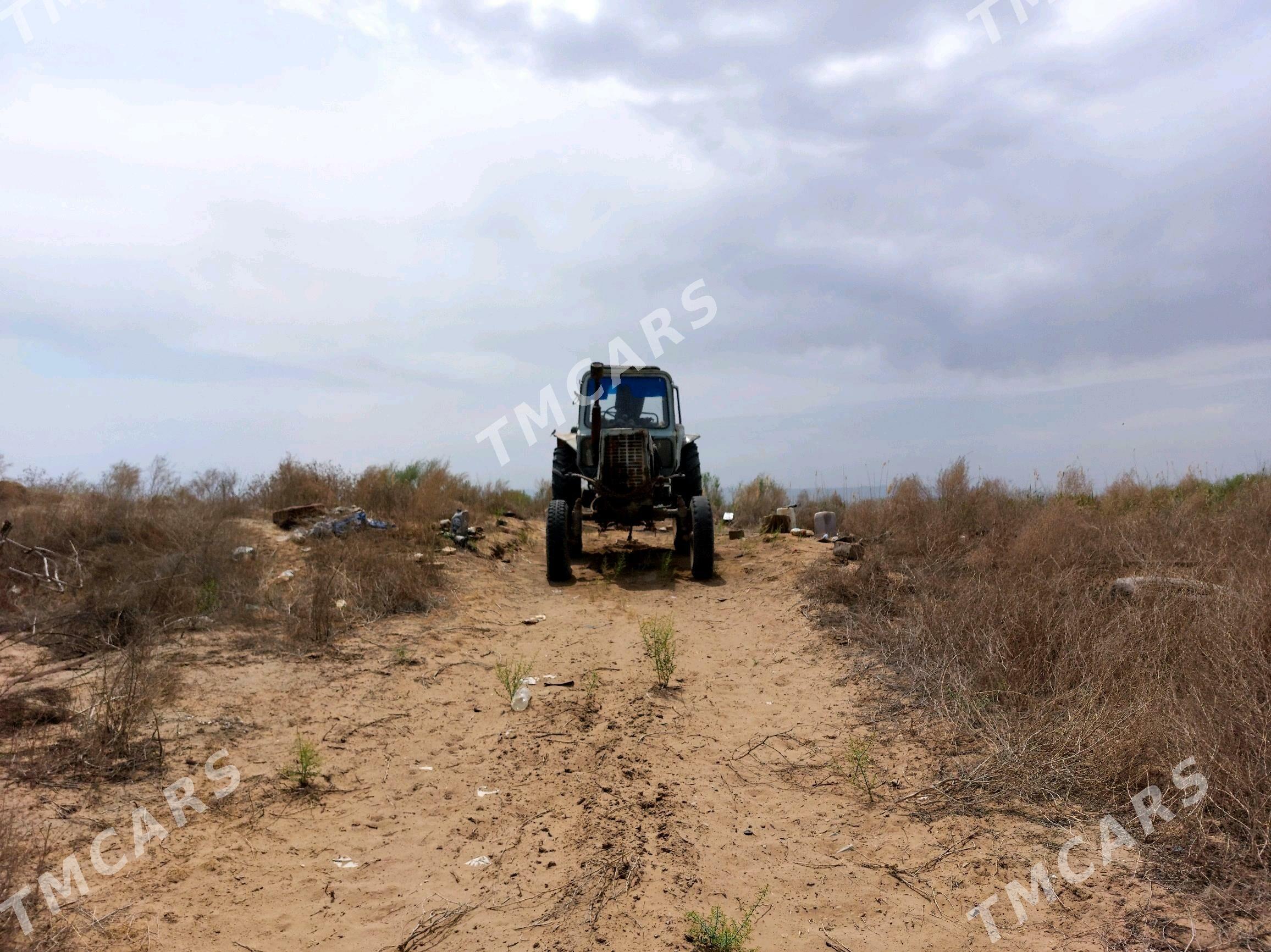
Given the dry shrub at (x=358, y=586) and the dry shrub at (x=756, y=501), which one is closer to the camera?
the dry shrub at (x=358, y=586)

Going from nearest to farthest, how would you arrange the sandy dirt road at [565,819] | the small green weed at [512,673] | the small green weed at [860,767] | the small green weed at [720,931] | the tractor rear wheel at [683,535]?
the small green weed at [720,931] < the sandy dirt road at [565,819] < the small green weed at [860,767] < the small green weed at [512,673] < the tractor rear wheel at [683,535]

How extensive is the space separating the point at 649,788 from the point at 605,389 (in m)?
6.61

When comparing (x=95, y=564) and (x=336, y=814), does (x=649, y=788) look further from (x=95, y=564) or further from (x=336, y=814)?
(x=95, y=564)

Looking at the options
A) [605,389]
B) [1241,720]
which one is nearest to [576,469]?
[605,389]

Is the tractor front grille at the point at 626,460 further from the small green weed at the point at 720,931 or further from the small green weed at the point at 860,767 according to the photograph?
the small green weed at the point at 720,931

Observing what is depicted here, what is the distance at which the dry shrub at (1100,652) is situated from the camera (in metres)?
2.68

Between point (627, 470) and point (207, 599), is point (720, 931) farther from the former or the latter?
point (627, 470)

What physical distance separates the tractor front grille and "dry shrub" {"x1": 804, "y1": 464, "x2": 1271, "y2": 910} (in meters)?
2.65

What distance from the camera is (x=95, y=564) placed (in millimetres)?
6297

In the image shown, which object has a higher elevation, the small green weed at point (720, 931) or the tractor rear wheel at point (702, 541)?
the tractor rear wheel at point (702, 541)

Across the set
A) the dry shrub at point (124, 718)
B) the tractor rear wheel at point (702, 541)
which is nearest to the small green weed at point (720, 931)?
the dry shrub at point (124, 718)

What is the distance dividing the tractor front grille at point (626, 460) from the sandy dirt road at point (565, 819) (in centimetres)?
330

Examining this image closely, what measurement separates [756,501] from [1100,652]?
32.7 ft

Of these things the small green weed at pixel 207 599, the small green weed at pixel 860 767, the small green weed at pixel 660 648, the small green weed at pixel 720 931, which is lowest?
the small green weed at pixel 720 931
